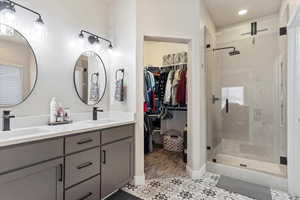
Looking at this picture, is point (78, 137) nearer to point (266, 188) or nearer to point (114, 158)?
point (114, 158)

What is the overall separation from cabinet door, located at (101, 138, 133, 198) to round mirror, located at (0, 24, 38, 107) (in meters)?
0.97

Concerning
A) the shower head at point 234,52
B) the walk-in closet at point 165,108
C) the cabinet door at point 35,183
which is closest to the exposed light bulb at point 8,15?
the cabinet door at point 35,183

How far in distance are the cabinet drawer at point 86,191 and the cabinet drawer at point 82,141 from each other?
0.34 m

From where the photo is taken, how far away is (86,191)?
5.23 feet

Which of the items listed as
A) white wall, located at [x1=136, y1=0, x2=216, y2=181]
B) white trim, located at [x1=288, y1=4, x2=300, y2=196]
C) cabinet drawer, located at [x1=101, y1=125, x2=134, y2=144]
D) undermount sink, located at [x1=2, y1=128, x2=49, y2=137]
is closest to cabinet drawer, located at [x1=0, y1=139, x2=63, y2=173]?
undermount sink, located at [x1=2, y1=128, x2=49, y2=137]

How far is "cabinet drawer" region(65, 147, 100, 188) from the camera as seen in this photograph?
1444 mm

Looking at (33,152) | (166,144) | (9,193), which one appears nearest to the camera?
(9,193)

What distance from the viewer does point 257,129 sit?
10.2 feet

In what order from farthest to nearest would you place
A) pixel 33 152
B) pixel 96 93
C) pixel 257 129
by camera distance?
1. pixel 257 129
2. pixel 96 93
3. pixel 33 152

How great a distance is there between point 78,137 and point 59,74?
2.89ft

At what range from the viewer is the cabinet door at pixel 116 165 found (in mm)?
1792

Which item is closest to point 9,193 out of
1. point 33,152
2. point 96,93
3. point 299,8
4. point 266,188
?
point 33,152

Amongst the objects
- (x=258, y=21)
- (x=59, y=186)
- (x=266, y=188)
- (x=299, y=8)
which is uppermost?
(x=258, y=21)

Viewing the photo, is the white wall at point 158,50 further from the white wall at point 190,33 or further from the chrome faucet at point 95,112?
the chrome faucet at point 95,112
